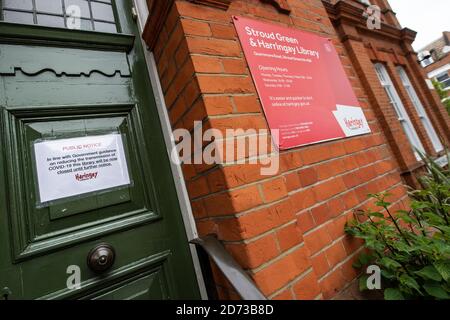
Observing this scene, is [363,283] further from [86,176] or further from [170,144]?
[86,176]

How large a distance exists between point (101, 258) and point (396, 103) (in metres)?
7.08

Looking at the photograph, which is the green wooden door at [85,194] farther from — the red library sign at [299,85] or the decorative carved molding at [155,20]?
the red library sign at [299,85]

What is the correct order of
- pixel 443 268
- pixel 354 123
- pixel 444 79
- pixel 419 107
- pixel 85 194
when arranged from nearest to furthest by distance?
1. pixel 443 268
2. pixel 85 194
3. pixel 354 123
4. pixel 419 107
5. pixel 444 79

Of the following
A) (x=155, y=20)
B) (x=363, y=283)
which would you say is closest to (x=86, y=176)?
(x=155, y=20)

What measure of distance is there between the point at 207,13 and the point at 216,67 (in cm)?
36

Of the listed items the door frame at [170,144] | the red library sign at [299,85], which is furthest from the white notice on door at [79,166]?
the red library sign at [299,85]

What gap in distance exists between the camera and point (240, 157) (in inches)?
44.4

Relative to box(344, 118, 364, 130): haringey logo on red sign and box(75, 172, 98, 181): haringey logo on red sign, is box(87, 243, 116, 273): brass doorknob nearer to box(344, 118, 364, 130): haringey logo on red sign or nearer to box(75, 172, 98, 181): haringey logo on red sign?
box(75, 172, 98, 181): haringey logo on red sign

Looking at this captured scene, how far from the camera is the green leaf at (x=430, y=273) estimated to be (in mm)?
1062

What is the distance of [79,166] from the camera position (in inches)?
48.5

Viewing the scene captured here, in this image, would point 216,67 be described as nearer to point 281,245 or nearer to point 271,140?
point 271,140

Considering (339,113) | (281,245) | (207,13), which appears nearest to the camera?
(281,245)
